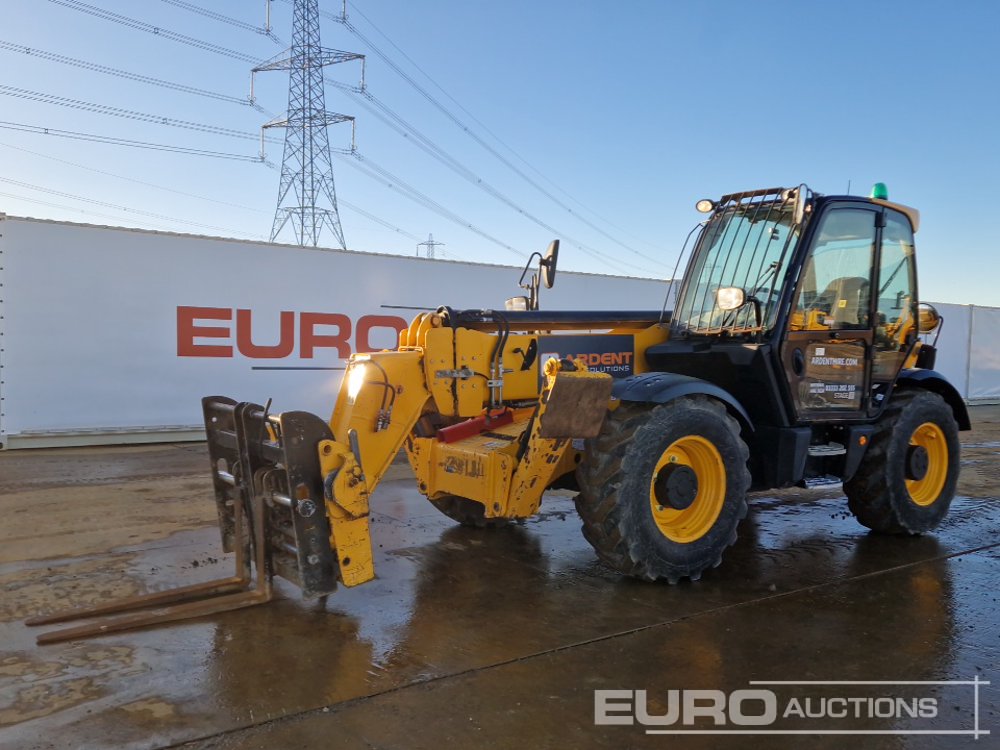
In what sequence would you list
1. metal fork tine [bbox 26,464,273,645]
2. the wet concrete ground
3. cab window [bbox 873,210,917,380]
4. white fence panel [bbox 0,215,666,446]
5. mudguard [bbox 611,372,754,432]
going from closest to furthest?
the wet concrete ground → metal fork tine [bbox 26,464,273,645] → mudguard [bbox 611,372,754,432] → cab window [bbox 873,210,917,380] → white fence panel [bbox 0,215,666,446]

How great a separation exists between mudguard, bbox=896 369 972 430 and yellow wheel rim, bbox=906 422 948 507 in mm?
302

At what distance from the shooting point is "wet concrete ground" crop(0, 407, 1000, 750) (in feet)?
9.74

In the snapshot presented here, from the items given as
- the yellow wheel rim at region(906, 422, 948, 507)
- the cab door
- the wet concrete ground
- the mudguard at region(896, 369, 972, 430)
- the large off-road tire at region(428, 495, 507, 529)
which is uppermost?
the cab door

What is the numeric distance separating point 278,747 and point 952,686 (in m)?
2.78

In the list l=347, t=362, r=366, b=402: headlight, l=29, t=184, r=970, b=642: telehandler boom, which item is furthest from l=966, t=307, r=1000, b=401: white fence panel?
l=347, t=362, r=366, b=402: headlight

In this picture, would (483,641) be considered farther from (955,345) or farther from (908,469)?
(955,345)

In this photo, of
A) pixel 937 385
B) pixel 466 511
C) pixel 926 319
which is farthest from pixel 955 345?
pixel 466 511

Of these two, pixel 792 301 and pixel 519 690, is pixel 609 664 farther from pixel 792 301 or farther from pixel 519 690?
pixel 792 301

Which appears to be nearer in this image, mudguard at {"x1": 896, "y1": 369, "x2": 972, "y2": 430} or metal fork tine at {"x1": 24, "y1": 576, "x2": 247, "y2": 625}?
metal fork tine at {"x1": 24, "y1": 576, "x2": 247, "y2": 625}

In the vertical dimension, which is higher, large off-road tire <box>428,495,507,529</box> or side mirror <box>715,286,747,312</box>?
side mirror <box>715,286,747,312</box>

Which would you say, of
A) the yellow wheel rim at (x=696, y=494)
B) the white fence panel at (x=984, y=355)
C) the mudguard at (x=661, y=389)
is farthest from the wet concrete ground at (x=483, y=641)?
the white fence panel at (x=984, y=355)

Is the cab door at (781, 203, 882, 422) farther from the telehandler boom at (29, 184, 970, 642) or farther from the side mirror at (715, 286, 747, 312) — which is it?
the side mirror at (715, 286, 747, 312)

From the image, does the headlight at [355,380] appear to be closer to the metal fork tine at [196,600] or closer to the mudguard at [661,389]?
the metal fork tine at [196,600]

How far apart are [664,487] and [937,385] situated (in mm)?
3065
